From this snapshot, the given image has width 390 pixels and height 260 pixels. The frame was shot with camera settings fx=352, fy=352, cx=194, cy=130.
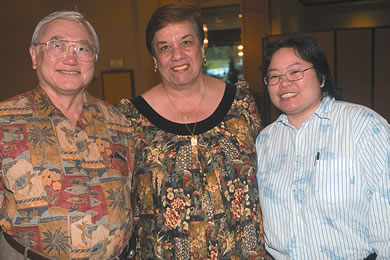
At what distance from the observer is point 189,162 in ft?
6.45

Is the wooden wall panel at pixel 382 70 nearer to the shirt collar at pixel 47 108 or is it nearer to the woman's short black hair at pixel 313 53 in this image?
the woman's short black hair at pixel 313 53

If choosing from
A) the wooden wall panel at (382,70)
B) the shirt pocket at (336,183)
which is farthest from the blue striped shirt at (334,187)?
the wooden wall panel at (382,70)

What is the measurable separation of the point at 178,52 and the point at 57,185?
99 centimetres

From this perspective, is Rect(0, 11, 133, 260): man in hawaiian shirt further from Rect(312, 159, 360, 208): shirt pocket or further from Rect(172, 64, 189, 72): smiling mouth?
Rect(312, 159, 360, 208): shirt pocket

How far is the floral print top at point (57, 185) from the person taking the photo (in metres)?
1.53

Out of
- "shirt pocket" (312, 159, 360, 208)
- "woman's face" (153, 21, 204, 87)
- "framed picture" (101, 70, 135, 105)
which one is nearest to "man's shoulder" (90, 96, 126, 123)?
"woman's face" (153, 21, 204, 87)

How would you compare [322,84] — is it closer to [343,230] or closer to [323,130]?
[323,130]

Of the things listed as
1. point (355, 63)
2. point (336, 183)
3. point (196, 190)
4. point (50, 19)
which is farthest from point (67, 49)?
point (355, 63)

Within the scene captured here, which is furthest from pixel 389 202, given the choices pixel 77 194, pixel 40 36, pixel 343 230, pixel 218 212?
pixel 40 36

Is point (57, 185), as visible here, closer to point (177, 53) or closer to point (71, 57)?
point (71, 57)

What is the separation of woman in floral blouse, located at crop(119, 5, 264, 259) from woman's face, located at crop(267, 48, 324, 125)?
433 millimetres

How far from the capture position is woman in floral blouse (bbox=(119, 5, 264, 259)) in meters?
1.92

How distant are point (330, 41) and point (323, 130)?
231 inches

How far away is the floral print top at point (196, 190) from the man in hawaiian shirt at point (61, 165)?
192 millimetres
